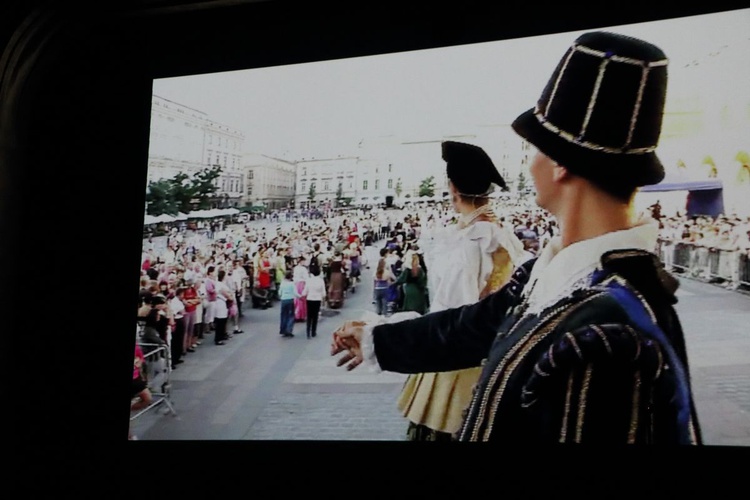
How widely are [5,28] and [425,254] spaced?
2563mm

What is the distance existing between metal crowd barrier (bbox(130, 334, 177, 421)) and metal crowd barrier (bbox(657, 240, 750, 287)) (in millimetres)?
2451

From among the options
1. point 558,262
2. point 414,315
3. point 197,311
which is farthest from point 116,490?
point 558,262

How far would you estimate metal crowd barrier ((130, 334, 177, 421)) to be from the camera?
2.88 metres

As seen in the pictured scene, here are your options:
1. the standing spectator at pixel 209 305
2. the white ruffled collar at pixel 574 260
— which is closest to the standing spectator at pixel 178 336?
the standing spectator at pixel 209 305

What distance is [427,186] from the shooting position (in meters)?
2.74

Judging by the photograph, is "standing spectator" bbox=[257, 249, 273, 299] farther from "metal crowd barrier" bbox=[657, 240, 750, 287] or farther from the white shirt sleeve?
"metal crowd barrier" bbox=[657, 240, 750, 287]

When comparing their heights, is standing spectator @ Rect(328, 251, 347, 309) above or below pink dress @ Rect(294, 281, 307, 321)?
above

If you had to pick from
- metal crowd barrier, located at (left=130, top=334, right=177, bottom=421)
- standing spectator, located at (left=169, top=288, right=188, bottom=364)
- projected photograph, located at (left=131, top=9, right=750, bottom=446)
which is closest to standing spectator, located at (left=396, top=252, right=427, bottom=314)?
projected photograph, located at (left=131, top=9, right=750, bottom=446)

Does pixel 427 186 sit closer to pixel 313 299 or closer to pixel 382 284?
pixel 382 284

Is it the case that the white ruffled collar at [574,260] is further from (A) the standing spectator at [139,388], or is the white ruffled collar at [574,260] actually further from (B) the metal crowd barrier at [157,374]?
(A) the standing spectator at [139,388]

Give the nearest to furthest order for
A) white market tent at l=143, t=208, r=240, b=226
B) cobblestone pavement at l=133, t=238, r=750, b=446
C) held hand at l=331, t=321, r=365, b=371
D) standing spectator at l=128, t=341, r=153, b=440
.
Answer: cobblestone pavement at l=133, t=238, r=750, b=446
held hand at l=331, t=321, r=365, b=371
standing spectator at l=128, t=341, r=153, b=440
white market tent at l=143, t=208, r=240, b=226

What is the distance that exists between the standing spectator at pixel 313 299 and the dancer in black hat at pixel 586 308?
0.43 meters

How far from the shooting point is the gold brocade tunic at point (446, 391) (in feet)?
8.09

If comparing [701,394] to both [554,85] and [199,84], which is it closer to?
[554,85]
